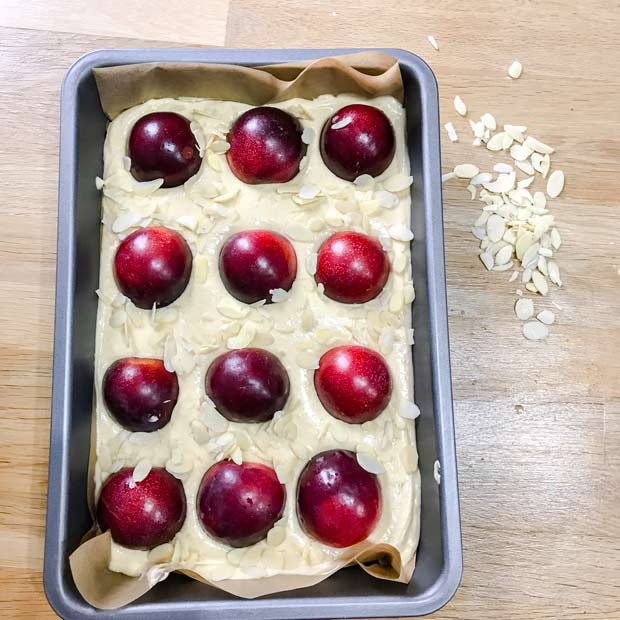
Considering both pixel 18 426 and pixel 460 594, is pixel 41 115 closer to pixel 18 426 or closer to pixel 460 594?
pixel 18 426

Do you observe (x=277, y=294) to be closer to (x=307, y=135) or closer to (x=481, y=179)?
(x=307, y=135)

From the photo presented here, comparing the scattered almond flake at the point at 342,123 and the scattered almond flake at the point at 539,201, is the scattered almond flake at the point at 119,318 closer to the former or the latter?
the scattered almond flake at the point at 342,123

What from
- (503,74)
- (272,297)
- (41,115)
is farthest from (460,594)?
(41,115)

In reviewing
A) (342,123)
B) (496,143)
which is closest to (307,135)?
(342,123)

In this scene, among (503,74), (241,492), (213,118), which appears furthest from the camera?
(503,74)

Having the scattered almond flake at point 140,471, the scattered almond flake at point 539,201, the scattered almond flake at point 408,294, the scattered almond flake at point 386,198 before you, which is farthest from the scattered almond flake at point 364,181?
the scattered almond flake at point 140,471

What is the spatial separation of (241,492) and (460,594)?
0.32 m

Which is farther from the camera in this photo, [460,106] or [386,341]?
[460,106]

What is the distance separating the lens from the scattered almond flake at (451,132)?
0.99 meters

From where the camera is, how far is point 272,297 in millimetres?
866

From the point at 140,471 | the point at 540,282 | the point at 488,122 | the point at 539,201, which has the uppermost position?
the point at 488,122

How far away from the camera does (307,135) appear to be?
0.90m

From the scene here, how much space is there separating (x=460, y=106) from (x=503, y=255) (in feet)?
0.67

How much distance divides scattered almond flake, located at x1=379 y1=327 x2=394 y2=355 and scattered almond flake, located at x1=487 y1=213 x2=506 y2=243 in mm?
213
